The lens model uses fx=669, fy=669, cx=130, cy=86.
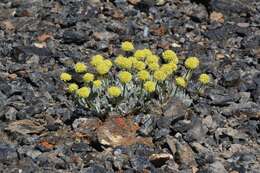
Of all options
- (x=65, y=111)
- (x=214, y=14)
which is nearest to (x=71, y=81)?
(x=65, y=111)

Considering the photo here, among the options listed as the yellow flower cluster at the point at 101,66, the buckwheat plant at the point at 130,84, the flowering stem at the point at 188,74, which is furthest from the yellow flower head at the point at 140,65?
the flowering stem at the point at 188,74

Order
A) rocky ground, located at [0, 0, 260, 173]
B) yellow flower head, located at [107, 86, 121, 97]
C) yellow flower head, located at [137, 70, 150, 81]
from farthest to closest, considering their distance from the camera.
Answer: yellow flower head, located at [137, 70, 150, 81], yellow flower head, located at [107, 86, 121, 97], rocky ground, located at [0, 0, 260, 173]

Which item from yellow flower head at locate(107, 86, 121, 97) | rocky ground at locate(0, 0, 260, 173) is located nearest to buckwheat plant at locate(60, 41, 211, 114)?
yellow flower head at locate(107, 86, 121, 97)

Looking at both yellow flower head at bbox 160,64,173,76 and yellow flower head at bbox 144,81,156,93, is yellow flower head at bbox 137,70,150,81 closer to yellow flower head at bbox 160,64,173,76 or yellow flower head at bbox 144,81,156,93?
yellow flower head at bbox 144,81,156,93

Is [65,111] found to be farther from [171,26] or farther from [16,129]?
[171,26]

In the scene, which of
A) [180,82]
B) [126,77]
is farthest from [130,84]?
[180,82]

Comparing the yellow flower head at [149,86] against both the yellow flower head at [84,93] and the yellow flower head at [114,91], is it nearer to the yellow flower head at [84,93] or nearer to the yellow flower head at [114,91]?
the yellow flower head at [114,91]
